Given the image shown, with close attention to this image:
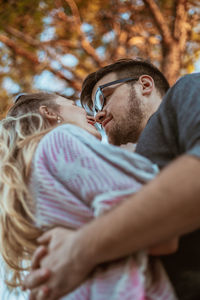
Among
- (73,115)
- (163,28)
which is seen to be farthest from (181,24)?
(73,115)

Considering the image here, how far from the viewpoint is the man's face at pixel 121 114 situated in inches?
101

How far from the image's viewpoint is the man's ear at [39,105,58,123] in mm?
2277

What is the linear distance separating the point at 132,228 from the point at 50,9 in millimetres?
5302

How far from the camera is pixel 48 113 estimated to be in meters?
2.33

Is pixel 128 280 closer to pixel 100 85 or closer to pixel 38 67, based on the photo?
pixel 100 85

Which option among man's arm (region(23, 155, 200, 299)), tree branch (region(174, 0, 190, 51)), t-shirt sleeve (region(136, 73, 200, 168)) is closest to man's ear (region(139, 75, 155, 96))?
t-shirt sleeve (region(136, 73, 200, 168))

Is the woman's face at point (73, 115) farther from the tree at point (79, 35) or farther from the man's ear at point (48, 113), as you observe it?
the tree at point (79, 35)

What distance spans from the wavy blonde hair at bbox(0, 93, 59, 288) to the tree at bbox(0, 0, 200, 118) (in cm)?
331

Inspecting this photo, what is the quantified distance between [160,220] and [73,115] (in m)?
1.50

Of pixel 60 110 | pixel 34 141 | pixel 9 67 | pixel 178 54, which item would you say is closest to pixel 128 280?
pixel 34 141

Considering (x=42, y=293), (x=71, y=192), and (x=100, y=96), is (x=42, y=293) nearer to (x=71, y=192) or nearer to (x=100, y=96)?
(x=71, y=192)

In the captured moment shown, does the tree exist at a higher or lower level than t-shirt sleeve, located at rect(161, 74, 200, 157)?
higher

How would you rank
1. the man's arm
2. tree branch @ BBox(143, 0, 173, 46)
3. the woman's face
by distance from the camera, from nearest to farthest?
1. the man's arm
2. the woman's face
3. tree branch @ BBox(143, 0, 173, 46)

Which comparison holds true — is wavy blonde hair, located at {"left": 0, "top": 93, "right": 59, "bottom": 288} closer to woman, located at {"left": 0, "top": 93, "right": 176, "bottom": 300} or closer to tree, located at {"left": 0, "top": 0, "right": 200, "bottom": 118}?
woman, located at {"left": 0, "top": 93, "right": 176, "bottom": 300}
